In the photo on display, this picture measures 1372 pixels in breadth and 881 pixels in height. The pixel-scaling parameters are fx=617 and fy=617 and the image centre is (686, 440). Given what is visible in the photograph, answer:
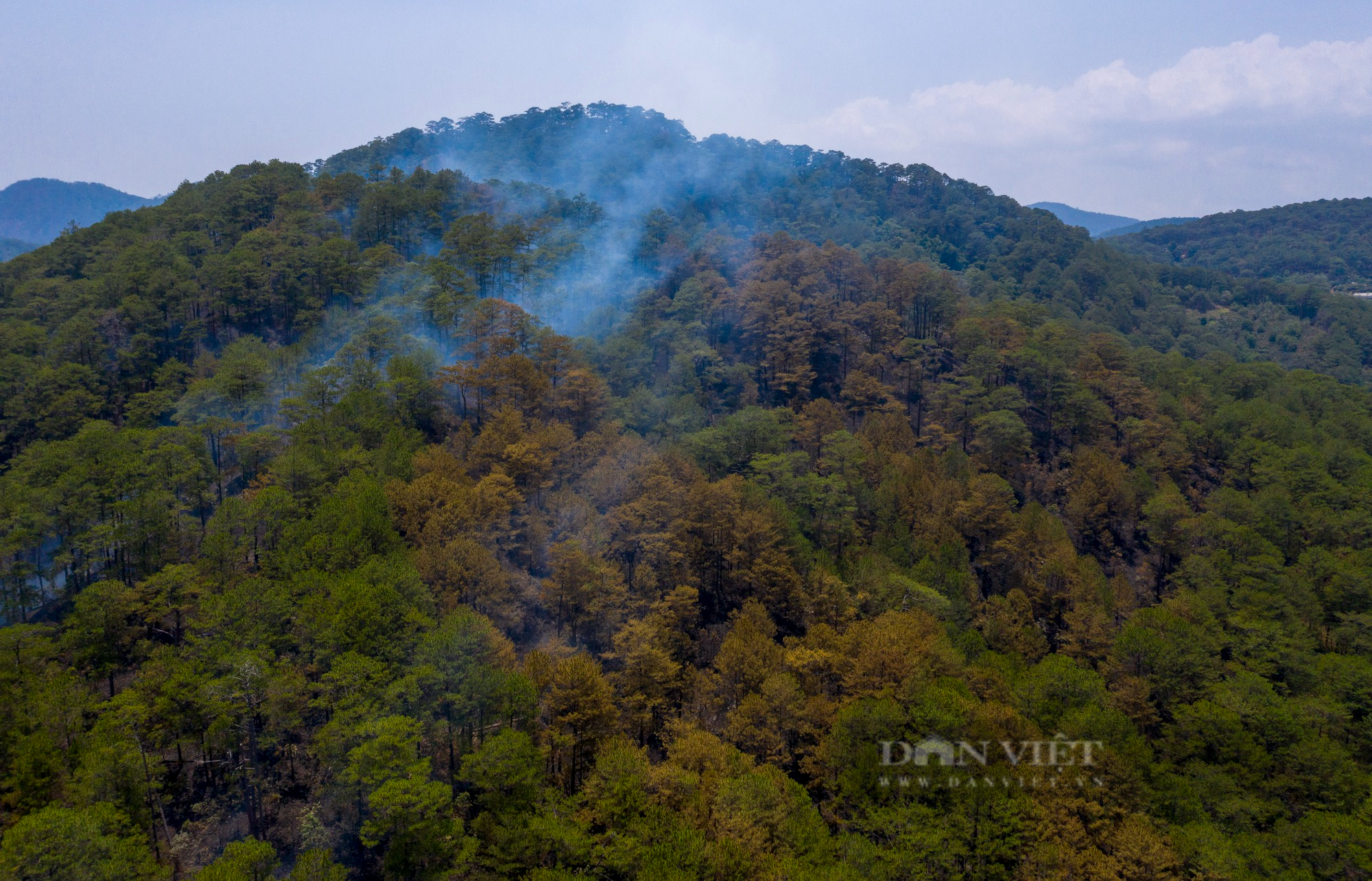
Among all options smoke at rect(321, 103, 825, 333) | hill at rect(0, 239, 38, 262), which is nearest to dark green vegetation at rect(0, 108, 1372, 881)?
smoke at rect(321, 103, 825, 333)

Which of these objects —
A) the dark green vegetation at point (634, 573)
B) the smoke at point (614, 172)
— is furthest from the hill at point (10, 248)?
the dark green vegetation at point (634, 573)

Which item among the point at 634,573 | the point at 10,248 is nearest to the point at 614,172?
the point at 634,573

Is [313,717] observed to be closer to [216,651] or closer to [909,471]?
[216,651]

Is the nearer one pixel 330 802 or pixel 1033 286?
pixel 330 802

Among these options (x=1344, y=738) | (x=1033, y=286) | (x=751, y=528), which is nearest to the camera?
(x=1344, y=738)

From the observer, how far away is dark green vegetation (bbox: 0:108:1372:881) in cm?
2541

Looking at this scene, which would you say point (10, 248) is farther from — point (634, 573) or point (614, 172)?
point (634, 573)

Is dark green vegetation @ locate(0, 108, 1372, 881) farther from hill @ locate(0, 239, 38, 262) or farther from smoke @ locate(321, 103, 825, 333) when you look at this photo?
hill @ locate(0, 239, 38, 262)

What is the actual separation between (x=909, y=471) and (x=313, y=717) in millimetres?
41848

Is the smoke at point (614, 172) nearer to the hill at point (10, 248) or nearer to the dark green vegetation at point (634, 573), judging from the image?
the dark green vegetation at point (634, 573)

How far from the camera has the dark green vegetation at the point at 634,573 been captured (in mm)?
25406

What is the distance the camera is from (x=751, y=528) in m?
40.8

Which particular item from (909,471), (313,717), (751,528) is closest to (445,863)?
(313,717)

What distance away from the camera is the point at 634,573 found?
39125 millimetres
